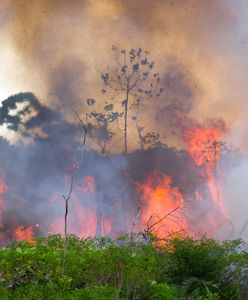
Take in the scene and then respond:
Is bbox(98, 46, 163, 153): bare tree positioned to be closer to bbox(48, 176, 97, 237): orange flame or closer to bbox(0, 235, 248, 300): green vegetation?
bbox(48, 176, 97, 237): orange flame

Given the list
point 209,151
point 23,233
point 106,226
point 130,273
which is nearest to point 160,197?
point 106,226

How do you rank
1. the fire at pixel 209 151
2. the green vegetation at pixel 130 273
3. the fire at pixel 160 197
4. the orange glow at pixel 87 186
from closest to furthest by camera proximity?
the green vegetation at pixel 130 273 < the orange glow at pixel 87 186 < the fire at pixel 160 197 < the fire at pixel 209 151

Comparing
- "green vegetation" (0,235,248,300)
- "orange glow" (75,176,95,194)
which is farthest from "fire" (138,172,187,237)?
"green vegetation" (0,235,248,300)

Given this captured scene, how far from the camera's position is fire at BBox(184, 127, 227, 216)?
39656mm

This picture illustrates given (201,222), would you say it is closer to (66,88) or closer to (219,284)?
(66,88)

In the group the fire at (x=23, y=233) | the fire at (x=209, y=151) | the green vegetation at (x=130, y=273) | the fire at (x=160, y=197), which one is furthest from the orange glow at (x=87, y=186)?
the green vegetation at (x=130, y=273)

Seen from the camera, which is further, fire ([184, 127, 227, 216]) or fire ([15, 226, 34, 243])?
fire ([184, 127, 227, 216])

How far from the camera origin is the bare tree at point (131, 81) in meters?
42.5

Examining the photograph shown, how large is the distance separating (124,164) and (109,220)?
5.89m

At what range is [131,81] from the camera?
1697 inches

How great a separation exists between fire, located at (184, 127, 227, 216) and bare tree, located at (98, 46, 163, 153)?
17.3ft

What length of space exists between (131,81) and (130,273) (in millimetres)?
34876

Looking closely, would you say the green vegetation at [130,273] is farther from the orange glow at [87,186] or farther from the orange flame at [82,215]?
the orange glow at [87,186]

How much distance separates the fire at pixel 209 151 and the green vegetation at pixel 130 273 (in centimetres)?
2734
